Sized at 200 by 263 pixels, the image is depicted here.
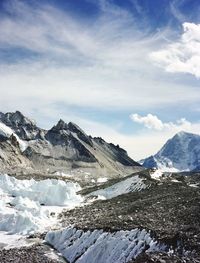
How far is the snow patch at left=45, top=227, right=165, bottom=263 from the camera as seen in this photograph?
59781mm

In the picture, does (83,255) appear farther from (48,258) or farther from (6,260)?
(6,260)

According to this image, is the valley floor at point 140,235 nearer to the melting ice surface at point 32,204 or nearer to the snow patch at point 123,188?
the melting ice surface at point 32,204

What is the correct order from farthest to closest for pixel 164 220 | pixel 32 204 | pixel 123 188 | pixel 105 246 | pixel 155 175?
pixel 155 175
pixel 123 188
pixel 32 204
pixel 164 220
pixel 105 246

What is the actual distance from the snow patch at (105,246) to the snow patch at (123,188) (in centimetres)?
6436

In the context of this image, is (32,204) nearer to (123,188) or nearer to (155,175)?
(123,188)

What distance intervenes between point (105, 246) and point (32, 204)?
51.4m

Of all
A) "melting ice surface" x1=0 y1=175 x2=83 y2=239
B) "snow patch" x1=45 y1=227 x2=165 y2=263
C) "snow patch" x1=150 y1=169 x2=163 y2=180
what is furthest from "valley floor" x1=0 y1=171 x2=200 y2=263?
"snow patch" x1=150 y1=169 x2=163 y2=180

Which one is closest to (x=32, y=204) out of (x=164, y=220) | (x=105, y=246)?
(x=164, y=220)

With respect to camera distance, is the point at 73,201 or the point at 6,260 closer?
the point at 6,260

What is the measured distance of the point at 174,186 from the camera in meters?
123

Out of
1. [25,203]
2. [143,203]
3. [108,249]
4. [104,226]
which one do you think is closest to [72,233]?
[104,226]

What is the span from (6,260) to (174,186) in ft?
224

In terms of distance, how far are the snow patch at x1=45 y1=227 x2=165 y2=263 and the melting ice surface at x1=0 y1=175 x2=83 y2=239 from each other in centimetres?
1667

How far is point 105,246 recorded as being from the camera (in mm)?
64375
